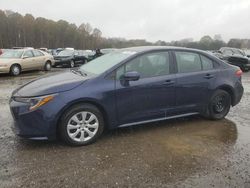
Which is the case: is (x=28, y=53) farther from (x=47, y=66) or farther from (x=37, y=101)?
(x=37, y=101)

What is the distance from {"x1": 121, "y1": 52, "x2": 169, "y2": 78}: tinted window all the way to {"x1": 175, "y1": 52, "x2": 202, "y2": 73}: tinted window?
0.89 feet

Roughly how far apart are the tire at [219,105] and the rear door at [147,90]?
1.03 m

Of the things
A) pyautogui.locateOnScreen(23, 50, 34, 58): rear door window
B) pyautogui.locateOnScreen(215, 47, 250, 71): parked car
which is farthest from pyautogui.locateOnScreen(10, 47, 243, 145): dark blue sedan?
pyautogui.locateOnScreen(215, 47, 250, 71): parked car

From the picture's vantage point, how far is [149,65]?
503 cm

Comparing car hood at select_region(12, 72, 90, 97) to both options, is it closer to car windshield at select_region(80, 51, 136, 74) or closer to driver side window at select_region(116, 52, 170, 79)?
car windshield at select_region(80, 51, 136, 74)

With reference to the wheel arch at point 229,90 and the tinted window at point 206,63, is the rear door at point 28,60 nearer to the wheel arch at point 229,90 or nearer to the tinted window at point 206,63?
the tinted window at point 206,63

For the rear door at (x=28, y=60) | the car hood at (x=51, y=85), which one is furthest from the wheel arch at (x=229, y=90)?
the rear door at (x=28, y=60)

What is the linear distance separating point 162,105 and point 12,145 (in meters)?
2.64

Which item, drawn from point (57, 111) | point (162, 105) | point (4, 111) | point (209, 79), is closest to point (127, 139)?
point (162, 105)

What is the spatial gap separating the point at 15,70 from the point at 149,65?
11246mm

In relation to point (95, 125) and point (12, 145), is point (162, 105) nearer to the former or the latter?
point (95, 125)

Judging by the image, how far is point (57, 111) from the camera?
13.6 ft

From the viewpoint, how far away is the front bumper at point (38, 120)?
13.5 ft

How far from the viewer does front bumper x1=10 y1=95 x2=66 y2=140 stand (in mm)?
4117
